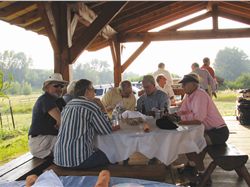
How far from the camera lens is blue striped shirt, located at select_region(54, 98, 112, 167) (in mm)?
2494

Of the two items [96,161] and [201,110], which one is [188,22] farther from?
[96,161]

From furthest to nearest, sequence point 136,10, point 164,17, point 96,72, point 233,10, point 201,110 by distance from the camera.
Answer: point 96,72 → point 164,17 → point 233,10 → point 136,10 → point 201,110

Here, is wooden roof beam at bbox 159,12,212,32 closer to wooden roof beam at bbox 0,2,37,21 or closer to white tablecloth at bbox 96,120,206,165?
wooden roof beam at bbox 0,2,37,21

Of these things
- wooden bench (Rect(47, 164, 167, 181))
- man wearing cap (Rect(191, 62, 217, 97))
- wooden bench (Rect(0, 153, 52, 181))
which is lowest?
wooden bench (Rect(0, 153, 52, 181))

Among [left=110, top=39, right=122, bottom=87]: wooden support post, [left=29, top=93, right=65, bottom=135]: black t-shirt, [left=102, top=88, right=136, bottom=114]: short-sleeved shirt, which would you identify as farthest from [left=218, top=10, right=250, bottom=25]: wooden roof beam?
[left=29, top=93, right=65, bottom=135]: black t-shirt

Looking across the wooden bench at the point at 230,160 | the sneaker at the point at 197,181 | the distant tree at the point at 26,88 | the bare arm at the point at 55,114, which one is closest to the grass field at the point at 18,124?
the distant tree at the point at 26,88

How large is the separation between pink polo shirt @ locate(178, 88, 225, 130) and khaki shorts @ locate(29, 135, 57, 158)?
132 cm

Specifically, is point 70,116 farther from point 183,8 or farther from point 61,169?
point 183,8

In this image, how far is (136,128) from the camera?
2.91 meters

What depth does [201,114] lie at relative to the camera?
3.02 m

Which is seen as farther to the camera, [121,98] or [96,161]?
[121,98]

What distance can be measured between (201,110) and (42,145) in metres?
1.58

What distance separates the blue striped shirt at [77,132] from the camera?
2.49 meters

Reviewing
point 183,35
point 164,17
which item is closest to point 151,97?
point 164,17
